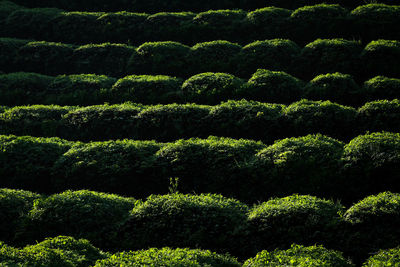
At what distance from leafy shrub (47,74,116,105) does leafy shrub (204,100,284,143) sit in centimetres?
645

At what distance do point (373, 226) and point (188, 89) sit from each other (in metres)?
10.8

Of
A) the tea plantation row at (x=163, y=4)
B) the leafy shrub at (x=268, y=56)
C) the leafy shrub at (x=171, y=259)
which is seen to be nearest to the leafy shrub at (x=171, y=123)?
the leafy shrub at (x=268, y=56)

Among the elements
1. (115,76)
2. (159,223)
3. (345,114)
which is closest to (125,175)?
(159,223)

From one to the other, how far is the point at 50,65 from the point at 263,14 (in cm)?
1233

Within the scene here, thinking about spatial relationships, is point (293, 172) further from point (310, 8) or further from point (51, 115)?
Result: point (310, 8)

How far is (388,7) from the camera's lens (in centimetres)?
2084

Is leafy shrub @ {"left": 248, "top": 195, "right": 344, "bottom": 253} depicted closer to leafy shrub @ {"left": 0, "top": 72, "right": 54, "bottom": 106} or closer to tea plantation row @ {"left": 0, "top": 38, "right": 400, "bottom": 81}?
tea plantation row @ {"left": 0, "top": 38, "right": 400, "bottom": 81}

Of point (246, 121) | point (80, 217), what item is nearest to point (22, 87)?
point (80, 217)

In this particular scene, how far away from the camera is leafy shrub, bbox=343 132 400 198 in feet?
37.4

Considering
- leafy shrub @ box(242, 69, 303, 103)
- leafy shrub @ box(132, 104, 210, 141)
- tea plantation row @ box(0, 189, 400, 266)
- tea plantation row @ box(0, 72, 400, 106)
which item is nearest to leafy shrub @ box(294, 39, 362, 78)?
tea plantation row @ box(0, 72, 400, 106)

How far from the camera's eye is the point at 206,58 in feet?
68.1

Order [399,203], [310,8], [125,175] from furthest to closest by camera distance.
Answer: [310,8], [125,175], [399,203]

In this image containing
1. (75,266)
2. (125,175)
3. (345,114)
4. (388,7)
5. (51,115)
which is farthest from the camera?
(388,7)

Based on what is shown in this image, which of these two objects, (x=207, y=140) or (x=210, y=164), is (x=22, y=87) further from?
(x=210, y=164)
